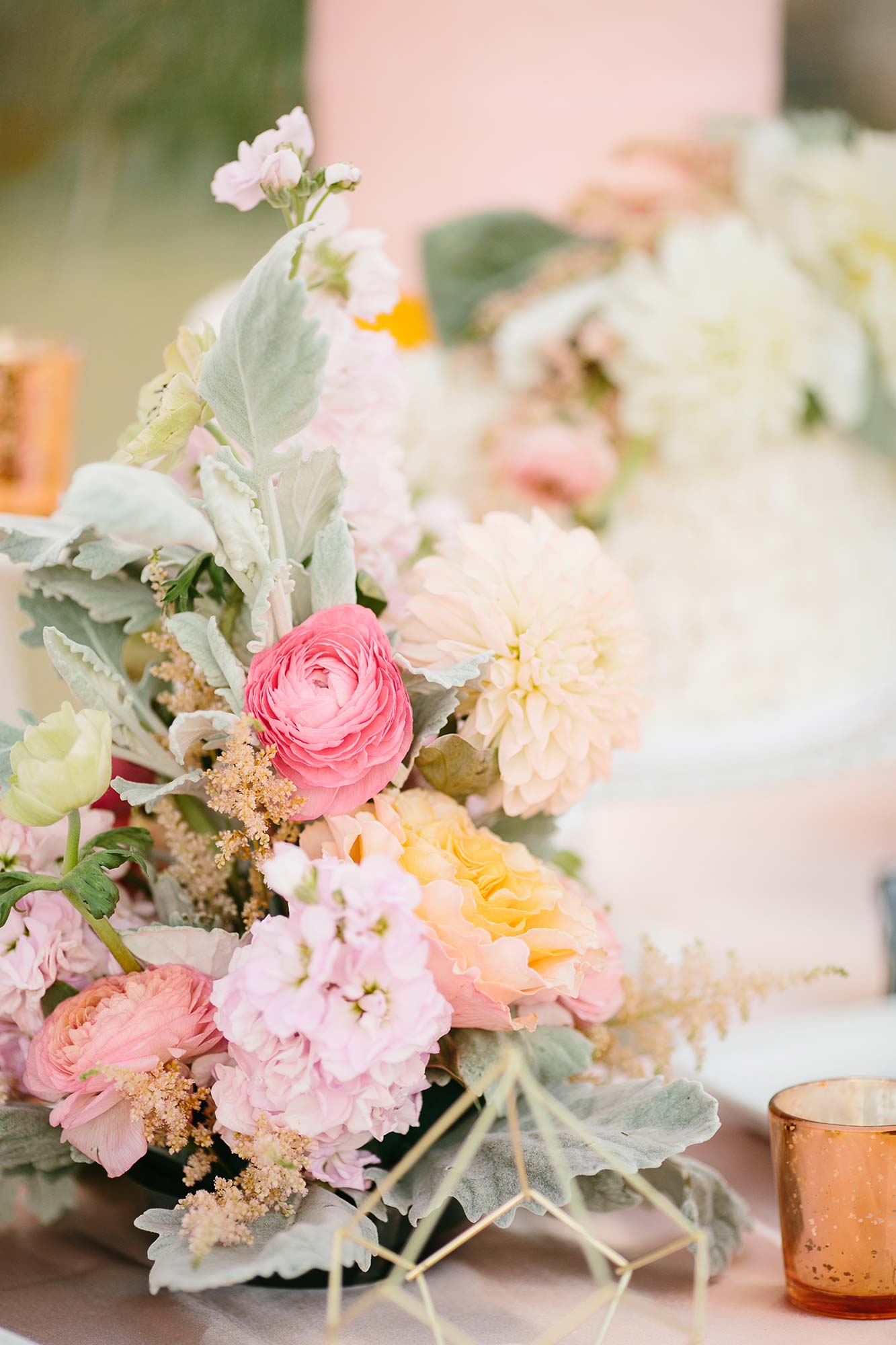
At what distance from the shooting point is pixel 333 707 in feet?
1.23

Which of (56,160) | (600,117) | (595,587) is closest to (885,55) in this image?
(600,117)

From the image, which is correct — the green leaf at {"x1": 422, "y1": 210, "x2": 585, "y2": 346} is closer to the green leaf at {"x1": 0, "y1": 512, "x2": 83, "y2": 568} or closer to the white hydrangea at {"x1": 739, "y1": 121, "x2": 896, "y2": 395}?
the white hydrangea at {"x1": 739, "y1": 121, "x2": 896, "y2": 395}

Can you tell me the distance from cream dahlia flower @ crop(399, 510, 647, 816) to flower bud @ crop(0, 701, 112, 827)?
0.12 metres

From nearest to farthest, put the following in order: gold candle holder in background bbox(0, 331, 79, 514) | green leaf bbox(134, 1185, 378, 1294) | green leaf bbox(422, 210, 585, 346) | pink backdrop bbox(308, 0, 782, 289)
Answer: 1. green leaf bbox(134, 1185, 378, 1294)
2. gold candle holder in background bbox(0, 331, 79, 514)
3. green leaf bbox(422, 210, 585, 346)
4. pink backdrop bbox(308, 0, 782, 289)

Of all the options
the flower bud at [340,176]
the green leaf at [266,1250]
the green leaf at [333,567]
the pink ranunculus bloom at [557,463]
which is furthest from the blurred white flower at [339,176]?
the pink ranunculus bloom at [557,463]

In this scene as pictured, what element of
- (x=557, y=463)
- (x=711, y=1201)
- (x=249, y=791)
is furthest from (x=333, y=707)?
(x=557, y=463)

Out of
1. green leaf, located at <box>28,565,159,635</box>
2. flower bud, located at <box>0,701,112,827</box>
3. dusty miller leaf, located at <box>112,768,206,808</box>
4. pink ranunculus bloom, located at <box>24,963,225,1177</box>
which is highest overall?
green leaf, located at <box>28,565,159,635</box>

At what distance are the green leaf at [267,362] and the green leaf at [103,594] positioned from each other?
95mm

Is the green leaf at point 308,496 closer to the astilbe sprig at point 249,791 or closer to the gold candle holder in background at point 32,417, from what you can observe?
the astilbe sprig at point 249,791

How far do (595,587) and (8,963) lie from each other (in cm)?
24

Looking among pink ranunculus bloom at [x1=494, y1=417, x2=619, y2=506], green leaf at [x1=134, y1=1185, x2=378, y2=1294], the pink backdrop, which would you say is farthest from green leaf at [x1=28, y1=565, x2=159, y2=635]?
the pink backdrop

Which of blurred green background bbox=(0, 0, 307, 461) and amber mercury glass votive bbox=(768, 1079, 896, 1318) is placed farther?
blurred green background bbox=(0, 0, 307, 461)

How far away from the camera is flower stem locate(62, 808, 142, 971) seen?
0.38 metres

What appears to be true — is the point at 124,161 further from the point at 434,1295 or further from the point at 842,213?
the point at 434,1295
